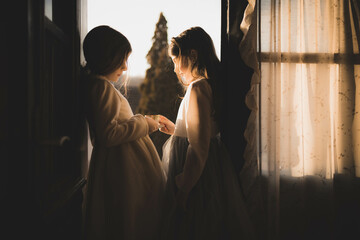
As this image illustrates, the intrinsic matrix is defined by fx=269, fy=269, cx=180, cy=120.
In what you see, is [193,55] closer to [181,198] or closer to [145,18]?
[145,18]

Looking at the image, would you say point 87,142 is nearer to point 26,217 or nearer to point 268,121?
point 26,217

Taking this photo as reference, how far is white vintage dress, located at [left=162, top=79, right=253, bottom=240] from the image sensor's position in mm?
1235

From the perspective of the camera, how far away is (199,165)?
1.22 meters

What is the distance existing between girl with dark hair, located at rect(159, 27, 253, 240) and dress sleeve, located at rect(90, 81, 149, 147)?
0.79ft

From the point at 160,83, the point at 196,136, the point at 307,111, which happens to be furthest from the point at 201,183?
the point at 307,111

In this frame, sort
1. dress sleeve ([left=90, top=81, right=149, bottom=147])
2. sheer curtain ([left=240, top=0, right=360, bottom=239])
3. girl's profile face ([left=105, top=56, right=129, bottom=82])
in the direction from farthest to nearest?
sheer curtain ([left=240, top=0, right=360, bottom=239]) → girl's profile face ([left=105, top=56, right=129, bottom=82]) → dress sleeve ([left=90, top=81, right=149, bottom=147])

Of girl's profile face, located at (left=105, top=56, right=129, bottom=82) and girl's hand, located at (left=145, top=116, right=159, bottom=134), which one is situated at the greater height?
girl's profile face, located at (left=105, top=56, right=129, bottom=82)

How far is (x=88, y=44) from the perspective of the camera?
1.29m

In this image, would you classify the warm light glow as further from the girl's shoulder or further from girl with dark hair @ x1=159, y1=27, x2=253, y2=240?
the girl's shoulder

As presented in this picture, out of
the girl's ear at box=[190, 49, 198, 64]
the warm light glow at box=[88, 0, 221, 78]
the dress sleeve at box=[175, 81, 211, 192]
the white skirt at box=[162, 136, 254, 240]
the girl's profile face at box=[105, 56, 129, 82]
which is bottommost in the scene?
the white skirt at box=[162, 136, 254, 240]

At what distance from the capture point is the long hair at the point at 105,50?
4.17 feet

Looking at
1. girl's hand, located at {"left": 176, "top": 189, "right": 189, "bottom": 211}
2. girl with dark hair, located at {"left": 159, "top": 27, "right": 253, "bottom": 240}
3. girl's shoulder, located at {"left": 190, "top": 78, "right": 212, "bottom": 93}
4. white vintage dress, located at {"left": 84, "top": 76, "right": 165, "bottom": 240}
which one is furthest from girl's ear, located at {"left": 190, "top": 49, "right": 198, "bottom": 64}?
girl's hand, located at {"left": 176, "top": 189, "right": 189, "bottom": 211}

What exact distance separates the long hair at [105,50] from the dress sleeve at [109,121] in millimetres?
100

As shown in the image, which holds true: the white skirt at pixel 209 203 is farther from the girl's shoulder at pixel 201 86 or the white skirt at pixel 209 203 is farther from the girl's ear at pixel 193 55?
the girl's ear at pixel 193 55
